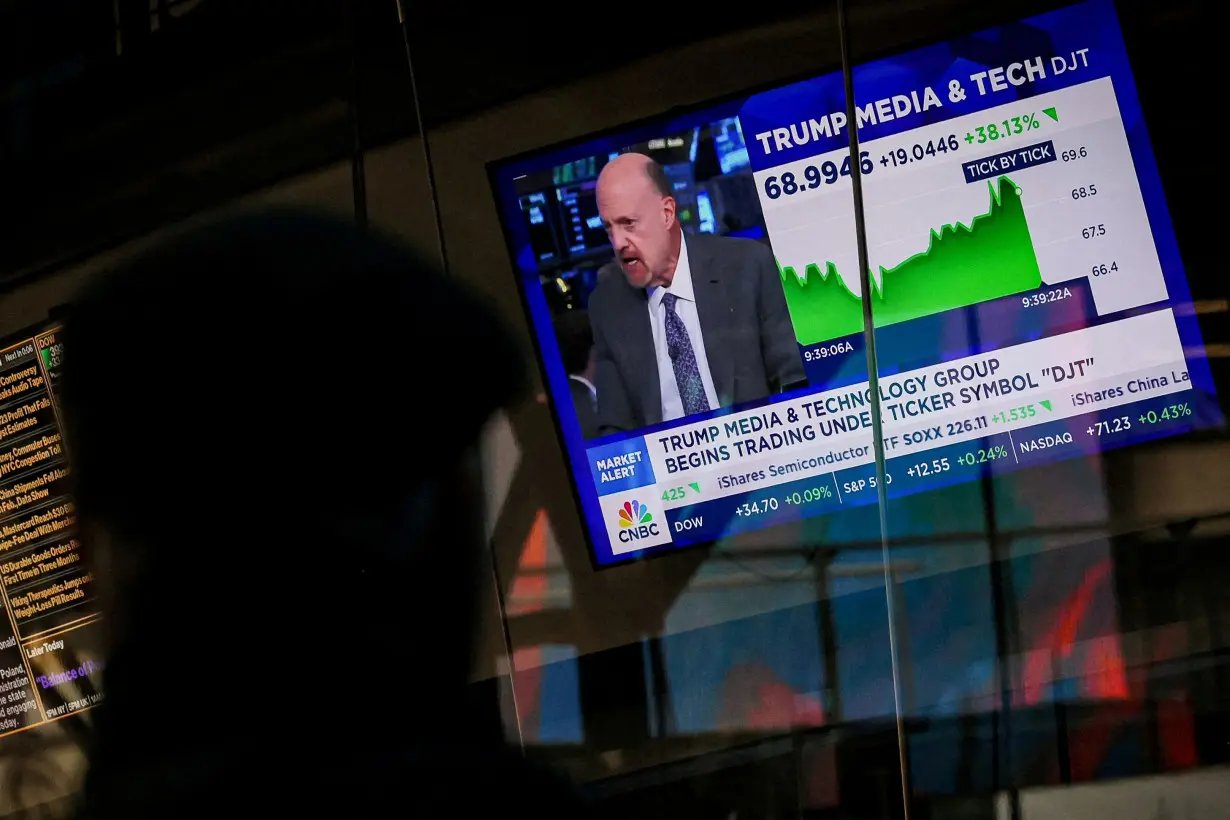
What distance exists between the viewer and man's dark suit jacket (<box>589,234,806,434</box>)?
168cm

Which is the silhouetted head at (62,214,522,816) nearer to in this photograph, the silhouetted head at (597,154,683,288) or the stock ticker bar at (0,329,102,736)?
the silhouetted head at (597,154,683,288)

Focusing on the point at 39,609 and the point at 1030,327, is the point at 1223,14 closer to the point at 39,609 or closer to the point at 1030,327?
the point at 1030,327

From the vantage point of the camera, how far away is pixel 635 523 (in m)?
1.70

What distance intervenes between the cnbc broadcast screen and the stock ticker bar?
2.79 ft

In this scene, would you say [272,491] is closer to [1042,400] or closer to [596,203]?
[596,203]

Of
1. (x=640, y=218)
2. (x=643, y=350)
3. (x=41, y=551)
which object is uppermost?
(x=640, y=218)

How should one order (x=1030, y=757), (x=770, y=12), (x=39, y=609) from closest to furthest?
(x=1030, y=757) < (x=770, y=12) < (x=39, y=609)

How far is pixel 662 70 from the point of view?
1714 mm

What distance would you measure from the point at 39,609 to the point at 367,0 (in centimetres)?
120

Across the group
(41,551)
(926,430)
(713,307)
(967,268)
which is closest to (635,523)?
(713,307)

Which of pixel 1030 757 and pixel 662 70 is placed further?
pixel 662 70

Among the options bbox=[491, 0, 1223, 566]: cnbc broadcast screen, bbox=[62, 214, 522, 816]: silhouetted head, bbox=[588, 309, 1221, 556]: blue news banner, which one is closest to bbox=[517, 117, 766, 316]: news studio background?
bbox=[491, 0, 1223, 566]: cnbc broadcast screen

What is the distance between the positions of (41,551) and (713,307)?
1.22 m

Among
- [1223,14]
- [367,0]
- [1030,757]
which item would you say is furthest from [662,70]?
[1030,757]
